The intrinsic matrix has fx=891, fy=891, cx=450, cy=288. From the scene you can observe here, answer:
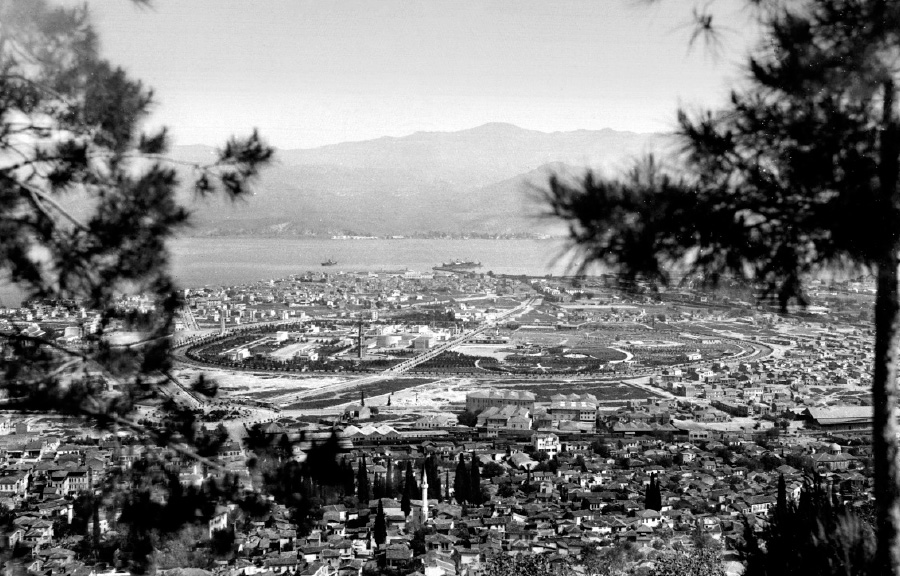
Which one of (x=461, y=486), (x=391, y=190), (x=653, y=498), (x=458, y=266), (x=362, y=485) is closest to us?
(x=653, y=498)

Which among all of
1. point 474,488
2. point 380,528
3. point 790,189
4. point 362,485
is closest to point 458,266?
point 474,488

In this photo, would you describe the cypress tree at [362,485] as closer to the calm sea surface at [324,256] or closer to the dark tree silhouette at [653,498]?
the dark tree silhouette at [653,498]

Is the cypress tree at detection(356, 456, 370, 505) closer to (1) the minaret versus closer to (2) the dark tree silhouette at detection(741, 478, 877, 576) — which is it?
(1) the minaret

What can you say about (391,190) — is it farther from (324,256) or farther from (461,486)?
(461,486)

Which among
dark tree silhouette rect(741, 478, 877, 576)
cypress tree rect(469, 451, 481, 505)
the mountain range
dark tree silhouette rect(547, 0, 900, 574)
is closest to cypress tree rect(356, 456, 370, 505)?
cypress tree rect(469, 451, 481, 505)

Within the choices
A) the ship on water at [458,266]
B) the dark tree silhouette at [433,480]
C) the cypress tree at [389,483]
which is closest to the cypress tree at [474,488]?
the dark tree silhouette at [433,480]

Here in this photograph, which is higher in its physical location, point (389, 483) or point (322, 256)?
point (322, 256)
